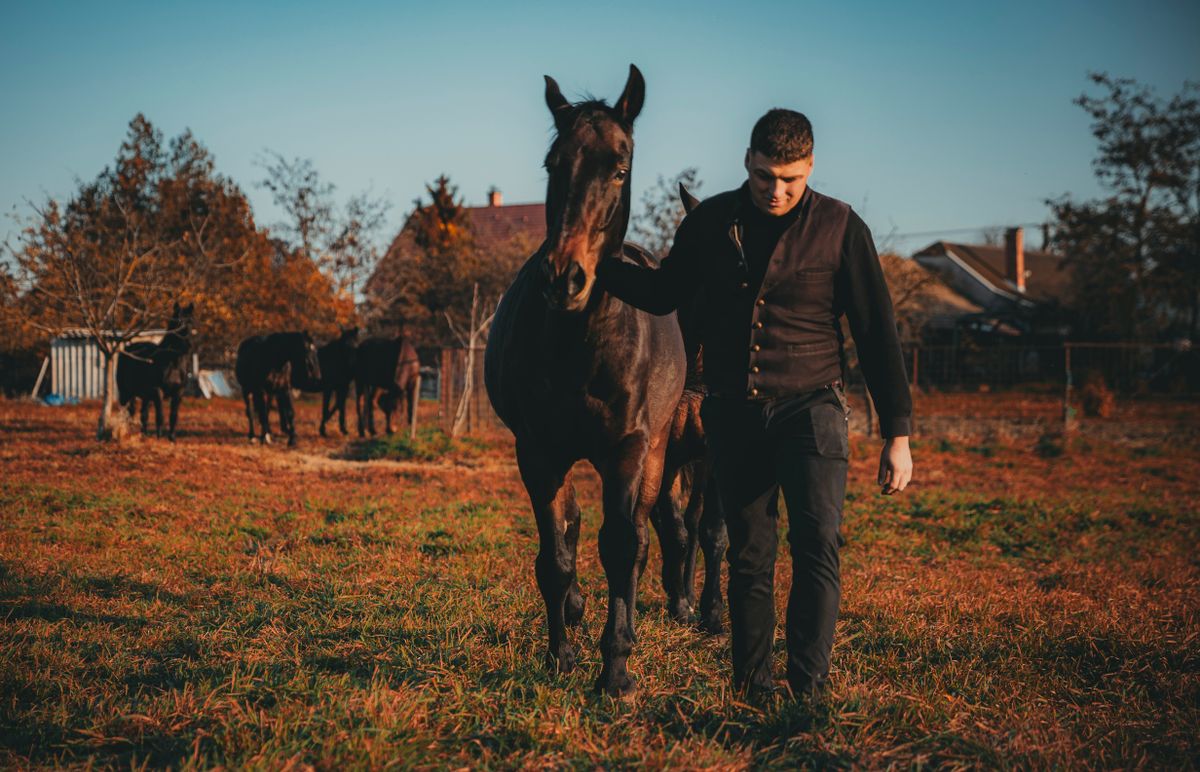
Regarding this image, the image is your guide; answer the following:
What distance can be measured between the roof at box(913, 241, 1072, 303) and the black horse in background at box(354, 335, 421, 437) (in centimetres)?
3862

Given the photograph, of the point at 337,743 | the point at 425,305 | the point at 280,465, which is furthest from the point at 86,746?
the point at 425,305

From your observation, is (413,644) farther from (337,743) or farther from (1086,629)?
(1086,629)

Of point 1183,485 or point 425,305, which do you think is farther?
point 425,305

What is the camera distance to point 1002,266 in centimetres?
5403

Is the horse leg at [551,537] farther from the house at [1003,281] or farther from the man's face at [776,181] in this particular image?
the house at [1003,281]

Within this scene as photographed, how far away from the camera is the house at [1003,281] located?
40.0 metres

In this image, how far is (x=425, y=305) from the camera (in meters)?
37.1

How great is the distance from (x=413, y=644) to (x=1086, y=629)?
11.3ft

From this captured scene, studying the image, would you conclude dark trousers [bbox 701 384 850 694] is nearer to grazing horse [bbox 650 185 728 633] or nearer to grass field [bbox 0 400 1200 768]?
grass field [bbox 0 400 1200 768]

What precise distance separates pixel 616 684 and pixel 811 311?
5.50 ft

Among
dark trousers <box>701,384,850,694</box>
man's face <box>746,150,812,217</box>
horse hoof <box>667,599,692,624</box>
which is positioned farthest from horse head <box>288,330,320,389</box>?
man's face <box>746,150,812,217</box>

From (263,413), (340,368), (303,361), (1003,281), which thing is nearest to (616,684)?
(263,413)

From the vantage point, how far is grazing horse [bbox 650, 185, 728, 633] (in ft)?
16.7

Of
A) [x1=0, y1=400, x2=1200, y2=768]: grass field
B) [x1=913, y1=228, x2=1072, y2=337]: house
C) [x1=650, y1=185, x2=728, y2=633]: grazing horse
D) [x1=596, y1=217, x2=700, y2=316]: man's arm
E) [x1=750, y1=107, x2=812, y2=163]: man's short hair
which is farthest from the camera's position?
[x1=913, y1=228, x2=1072, y2=337]: house
